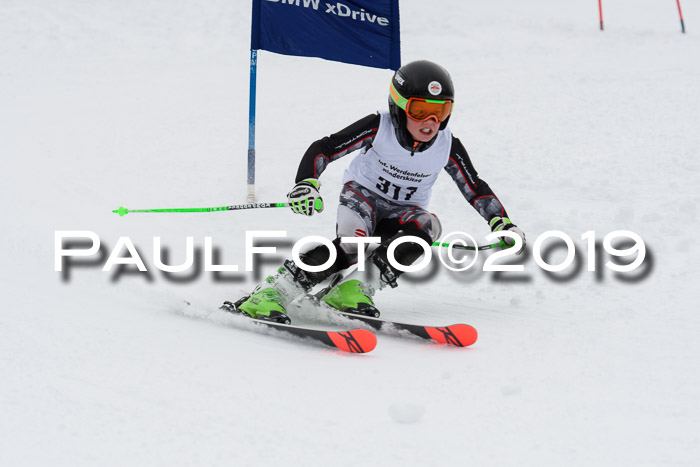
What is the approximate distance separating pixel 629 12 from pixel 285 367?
15710 mm

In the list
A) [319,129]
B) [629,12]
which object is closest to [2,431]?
[319,129]

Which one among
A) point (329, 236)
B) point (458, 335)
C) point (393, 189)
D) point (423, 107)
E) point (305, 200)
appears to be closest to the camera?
point (458, 335)

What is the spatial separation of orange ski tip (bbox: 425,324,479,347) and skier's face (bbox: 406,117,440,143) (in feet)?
3.85

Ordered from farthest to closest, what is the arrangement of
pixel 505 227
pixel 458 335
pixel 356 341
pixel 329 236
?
pixel 329 236 < pixel 505 227 < pixel 458 335 < pixel 356 341

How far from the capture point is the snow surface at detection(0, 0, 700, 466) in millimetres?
2496

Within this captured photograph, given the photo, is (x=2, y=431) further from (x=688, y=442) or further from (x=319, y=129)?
(x=319, y=129)

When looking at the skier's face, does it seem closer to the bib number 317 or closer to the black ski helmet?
the black ski helmet

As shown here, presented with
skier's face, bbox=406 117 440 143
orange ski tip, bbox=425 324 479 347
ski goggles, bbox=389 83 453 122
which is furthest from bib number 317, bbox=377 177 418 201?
orange ski tip, bbox=425 324 479 347

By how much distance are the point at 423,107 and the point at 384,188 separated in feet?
2.08

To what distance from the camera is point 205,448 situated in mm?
2314

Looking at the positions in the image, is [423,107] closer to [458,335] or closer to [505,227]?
[505,227]

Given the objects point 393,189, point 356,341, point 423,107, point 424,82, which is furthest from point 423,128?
point 356,341

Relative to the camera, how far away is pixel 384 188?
4.61 m

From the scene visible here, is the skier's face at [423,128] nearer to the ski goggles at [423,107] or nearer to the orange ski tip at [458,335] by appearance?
the ski goggles at [423,107]
